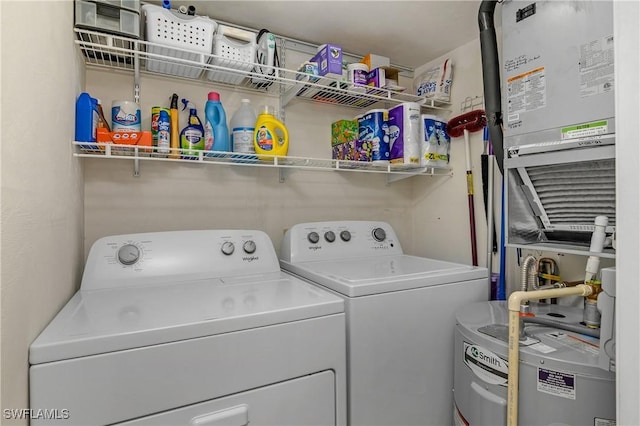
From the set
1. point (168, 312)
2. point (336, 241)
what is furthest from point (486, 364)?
point (168, 312)

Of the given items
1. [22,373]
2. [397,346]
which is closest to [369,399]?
[397,346]

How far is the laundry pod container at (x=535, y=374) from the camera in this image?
3.32 ft

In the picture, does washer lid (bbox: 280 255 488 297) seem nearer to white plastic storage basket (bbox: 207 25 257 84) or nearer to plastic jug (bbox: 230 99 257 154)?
plastic jug (bbox: 230 99 257 154)

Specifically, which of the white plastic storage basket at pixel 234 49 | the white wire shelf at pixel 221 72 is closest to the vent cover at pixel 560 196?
the white wire shelf at pixel 221 72

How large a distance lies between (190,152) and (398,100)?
1317 millimetres

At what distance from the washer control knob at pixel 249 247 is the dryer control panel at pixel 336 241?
226mm

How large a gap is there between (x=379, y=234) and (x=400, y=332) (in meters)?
0.84

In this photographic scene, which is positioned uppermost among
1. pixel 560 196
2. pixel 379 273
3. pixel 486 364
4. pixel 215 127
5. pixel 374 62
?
pixel 374 62

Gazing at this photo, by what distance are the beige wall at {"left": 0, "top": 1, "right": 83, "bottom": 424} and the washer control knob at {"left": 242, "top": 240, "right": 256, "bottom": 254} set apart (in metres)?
0.72

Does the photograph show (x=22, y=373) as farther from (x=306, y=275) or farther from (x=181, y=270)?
(x=306, y=275)

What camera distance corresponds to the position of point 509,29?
141cm

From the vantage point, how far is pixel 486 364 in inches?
48.1

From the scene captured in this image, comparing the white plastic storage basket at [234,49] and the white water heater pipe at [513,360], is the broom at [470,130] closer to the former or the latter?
the white water heater pipe at [513,360]

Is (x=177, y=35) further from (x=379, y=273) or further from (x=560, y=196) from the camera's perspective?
(x=560, y=196)
